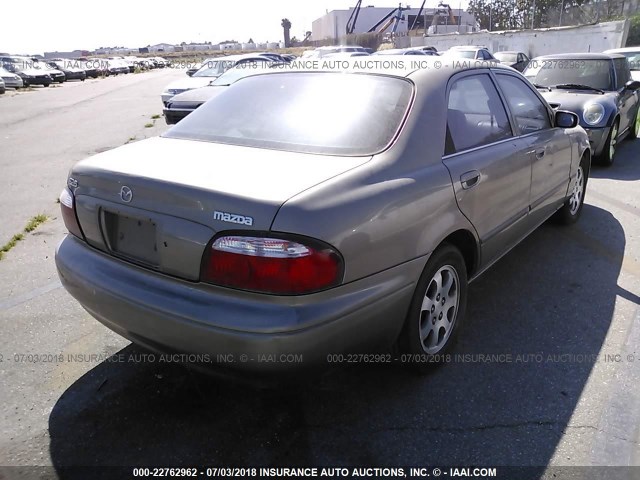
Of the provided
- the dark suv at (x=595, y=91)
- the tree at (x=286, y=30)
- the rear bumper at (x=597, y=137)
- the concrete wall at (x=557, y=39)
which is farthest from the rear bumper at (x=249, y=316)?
the tree at (x=286, y=30)

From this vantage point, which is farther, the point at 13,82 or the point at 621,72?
the point at 13,82

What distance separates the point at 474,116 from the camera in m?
3.27

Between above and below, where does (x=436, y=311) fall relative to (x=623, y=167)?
above

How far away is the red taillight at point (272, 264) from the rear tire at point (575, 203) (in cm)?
381

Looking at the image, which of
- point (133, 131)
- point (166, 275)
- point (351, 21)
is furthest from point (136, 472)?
point (351, 21)

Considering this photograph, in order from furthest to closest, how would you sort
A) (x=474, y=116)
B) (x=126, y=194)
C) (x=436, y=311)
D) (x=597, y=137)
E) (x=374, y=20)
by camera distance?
(x=374, y=20) < (x=597, y=137) < (x=474, y=116) < (x=436, y=311) < (x=126, y=194)

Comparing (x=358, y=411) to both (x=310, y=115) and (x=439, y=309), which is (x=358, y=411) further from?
(x=310, y=115)

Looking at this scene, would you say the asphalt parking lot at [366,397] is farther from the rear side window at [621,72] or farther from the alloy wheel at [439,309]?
the rear side window at [621,72]

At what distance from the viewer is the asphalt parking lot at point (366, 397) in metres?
2.40

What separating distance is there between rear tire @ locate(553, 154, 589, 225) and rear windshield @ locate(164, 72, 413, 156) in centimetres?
302

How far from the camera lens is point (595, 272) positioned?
14.0 feet

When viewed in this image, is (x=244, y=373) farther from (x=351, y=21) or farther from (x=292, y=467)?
(x=351, y=21)

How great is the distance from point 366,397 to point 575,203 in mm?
3649

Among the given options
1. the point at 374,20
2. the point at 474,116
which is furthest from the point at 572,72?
the point at 374,20
